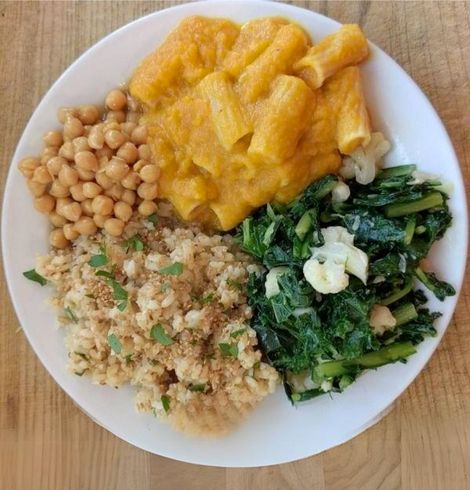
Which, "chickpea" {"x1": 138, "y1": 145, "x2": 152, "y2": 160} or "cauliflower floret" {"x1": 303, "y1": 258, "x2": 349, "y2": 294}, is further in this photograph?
"chickpea" {"x1": 138, "y1": 145, "x2": 152, "y2": 160}

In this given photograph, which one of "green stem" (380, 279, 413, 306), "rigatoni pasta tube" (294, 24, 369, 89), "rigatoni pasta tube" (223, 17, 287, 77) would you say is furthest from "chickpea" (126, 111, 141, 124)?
"green stem" (380, 279, 413, 306)

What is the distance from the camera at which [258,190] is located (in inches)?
93.8

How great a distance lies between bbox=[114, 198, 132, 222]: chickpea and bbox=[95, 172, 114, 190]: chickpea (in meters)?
0.08

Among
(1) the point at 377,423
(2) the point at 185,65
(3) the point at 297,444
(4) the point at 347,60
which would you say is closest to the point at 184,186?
(2) the point at 185,65

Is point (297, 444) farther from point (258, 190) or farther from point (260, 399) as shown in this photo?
point (258, 190)

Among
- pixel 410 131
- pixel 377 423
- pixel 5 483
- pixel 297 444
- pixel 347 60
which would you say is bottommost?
pixel 5 483

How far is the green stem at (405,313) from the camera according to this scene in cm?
231

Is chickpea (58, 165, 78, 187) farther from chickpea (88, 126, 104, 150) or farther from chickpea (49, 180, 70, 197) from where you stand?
chickpea (88, 126, 104, 150)

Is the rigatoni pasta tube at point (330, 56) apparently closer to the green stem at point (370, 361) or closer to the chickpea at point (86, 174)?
the chickpea at point (86, 174)

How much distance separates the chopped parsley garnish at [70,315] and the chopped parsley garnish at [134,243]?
36cm

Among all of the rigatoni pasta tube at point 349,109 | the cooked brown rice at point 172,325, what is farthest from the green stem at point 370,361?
the rigatoni pasta tube at point 349,109

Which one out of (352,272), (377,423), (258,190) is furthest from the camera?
(377,423)

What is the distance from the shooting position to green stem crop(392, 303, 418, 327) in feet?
7.59

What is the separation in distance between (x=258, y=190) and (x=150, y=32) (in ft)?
2.64
